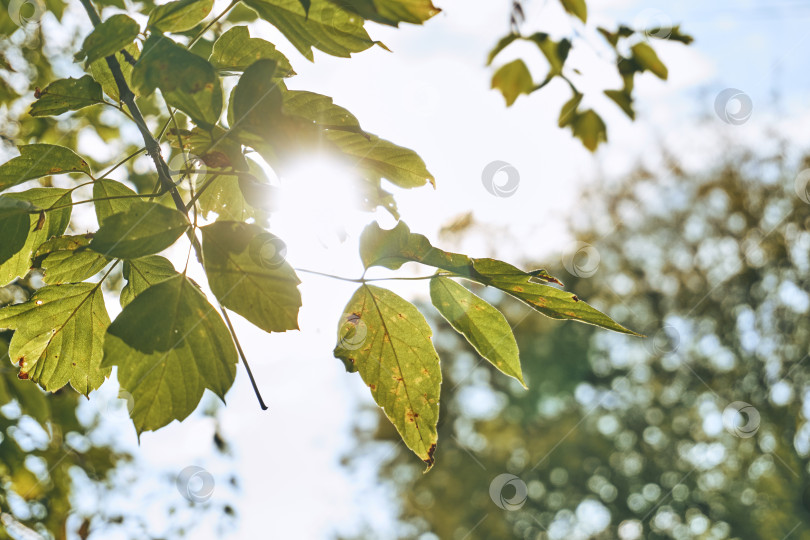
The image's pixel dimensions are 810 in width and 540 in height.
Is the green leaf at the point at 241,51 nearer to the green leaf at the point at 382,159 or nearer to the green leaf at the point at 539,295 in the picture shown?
the green leaf at the point at 382,159

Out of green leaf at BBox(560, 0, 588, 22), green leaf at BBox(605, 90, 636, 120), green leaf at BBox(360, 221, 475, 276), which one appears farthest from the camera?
green leaf at BBox(605, 90, 636, 120)

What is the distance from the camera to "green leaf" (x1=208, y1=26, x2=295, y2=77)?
608 millimetres

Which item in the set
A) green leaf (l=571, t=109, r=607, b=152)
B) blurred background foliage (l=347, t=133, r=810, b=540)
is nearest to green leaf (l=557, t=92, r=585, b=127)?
green leaf (l=571, t=109, r=607, b=152)

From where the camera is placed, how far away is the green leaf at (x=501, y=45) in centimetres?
133

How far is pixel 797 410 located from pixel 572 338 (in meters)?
5.02

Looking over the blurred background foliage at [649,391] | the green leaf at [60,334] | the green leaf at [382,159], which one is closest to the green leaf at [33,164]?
the green leaf at [60,334]

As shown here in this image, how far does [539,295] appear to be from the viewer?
65 centimetres

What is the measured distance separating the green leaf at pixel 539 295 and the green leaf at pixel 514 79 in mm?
950

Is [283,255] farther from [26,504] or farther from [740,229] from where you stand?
A: [740,229]

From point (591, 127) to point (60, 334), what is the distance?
1.41 meters
